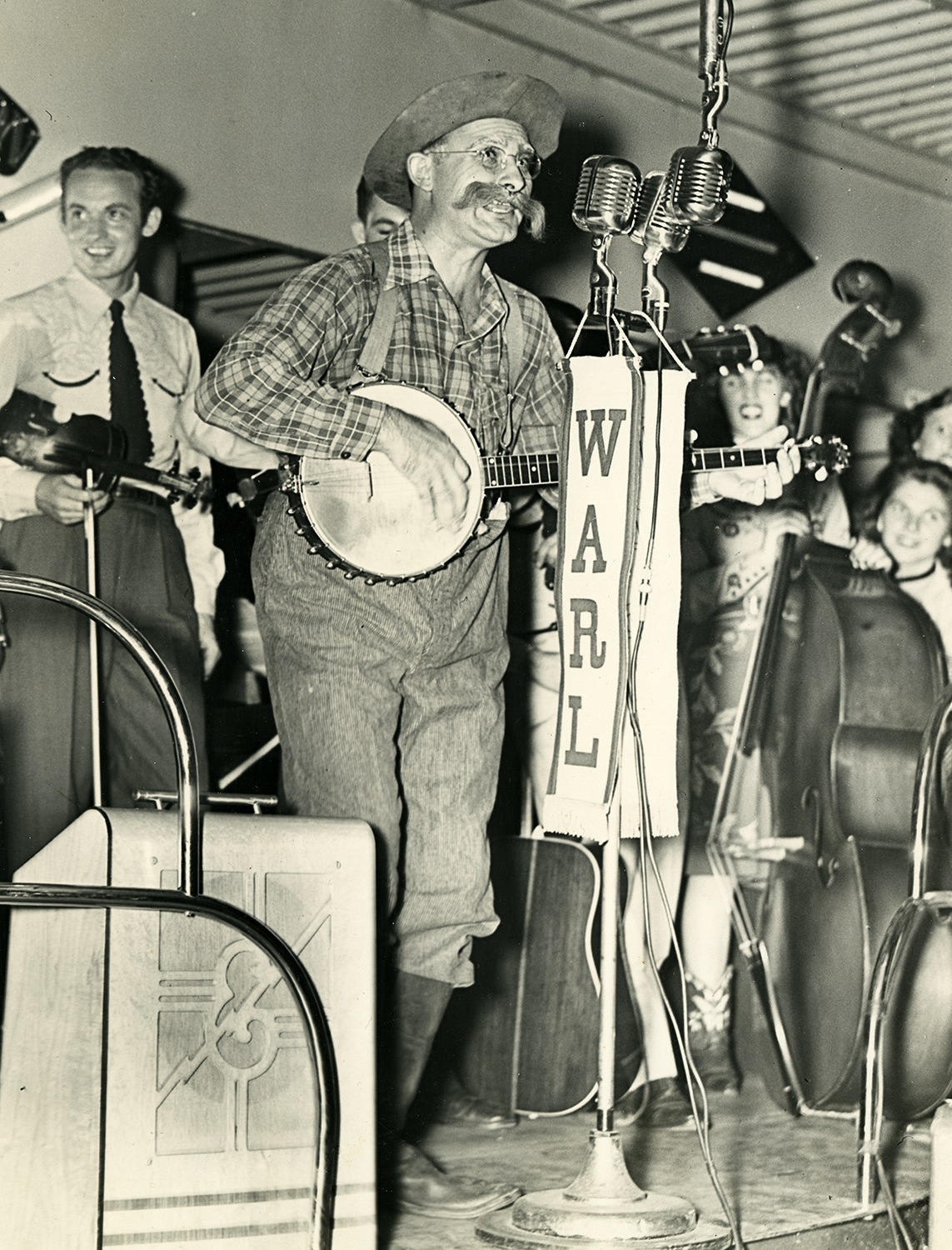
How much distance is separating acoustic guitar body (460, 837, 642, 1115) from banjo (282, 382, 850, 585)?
1162 mm

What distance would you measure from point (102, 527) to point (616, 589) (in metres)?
1.35

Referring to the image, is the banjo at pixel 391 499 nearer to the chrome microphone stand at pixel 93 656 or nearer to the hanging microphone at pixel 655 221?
the hanging microphone at pixel 655 221

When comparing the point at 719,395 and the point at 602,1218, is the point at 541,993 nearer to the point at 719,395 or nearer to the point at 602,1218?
the point at 602,1218

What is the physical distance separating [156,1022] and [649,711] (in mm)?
975

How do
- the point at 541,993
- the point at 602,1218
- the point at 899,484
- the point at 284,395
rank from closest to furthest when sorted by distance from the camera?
the point at 602,1218
the point at 284,395
the point at 541,993
the point at 899,484

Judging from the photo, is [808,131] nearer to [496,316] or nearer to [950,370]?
[950,370]

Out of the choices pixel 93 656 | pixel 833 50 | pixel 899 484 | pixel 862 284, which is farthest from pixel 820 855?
pixel 833 50

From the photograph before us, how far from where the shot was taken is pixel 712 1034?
14.6 ft

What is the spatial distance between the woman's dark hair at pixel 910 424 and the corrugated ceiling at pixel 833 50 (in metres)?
0.91

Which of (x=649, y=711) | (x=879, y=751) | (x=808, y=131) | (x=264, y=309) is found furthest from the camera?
(x=808, y=131)

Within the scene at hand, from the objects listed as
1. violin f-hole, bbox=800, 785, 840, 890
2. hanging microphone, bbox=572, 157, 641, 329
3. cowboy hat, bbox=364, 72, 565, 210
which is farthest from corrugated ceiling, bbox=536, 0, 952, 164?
violin f-hole, bbox=800, 785, 840, 890

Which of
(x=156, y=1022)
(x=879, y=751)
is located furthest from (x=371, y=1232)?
(x=879, y=751)

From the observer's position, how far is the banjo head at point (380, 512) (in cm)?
313

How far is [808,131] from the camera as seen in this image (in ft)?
17.9
